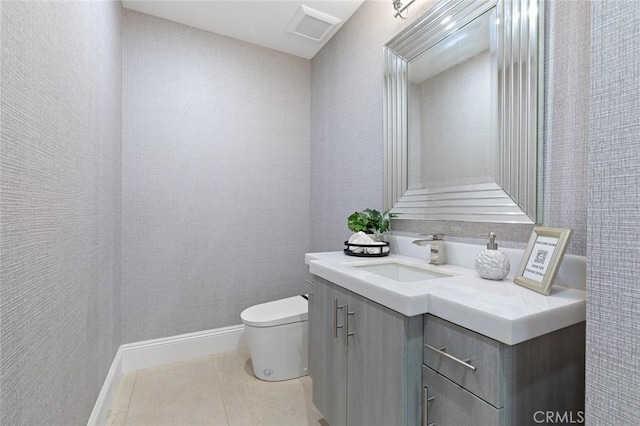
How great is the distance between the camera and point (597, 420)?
0.58 metres

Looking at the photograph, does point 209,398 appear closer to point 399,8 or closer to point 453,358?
point 453,358

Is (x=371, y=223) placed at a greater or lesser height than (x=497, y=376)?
greater

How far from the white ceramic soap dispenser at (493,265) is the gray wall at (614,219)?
0.39 meters

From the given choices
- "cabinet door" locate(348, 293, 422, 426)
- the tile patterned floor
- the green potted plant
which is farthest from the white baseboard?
"cabinet door" locate(348, 293, 422, 426)

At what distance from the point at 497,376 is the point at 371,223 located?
42.3 inches

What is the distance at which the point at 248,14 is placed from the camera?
207cm

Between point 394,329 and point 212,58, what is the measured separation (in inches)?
91.4

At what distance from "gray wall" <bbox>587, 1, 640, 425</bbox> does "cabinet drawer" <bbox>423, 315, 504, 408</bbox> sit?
6.5 inches

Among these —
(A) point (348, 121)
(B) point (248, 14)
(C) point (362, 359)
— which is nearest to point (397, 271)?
(C) point (362, 359)

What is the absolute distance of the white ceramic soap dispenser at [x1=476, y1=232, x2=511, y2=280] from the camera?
101cm

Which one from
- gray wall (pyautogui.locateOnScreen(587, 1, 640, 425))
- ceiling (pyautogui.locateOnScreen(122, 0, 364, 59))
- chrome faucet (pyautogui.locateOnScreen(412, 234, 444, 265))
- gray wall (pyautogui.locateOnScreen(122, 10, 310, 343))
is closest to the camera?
gray wall (pyautogui.locateOnScreen(587, 1, 640, 425))

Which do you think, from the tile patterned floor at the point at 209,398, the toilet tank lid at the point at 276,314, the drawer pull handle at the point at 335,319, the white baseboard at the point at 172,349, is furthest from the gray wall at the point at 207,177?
the drawer pull handle at the point at 335,319

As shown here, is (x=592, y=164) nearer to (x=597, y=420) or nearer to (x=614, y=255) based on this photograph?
(x=614, y=255)

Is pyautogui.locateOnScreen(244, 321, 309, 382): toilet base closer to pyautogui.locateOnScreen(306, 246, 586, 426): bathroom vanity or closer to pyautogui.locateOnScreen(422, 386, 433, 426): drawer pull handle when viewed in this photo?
pyautogui.locateOnScreen(306, 246, 586, 426): bathroom vanity
